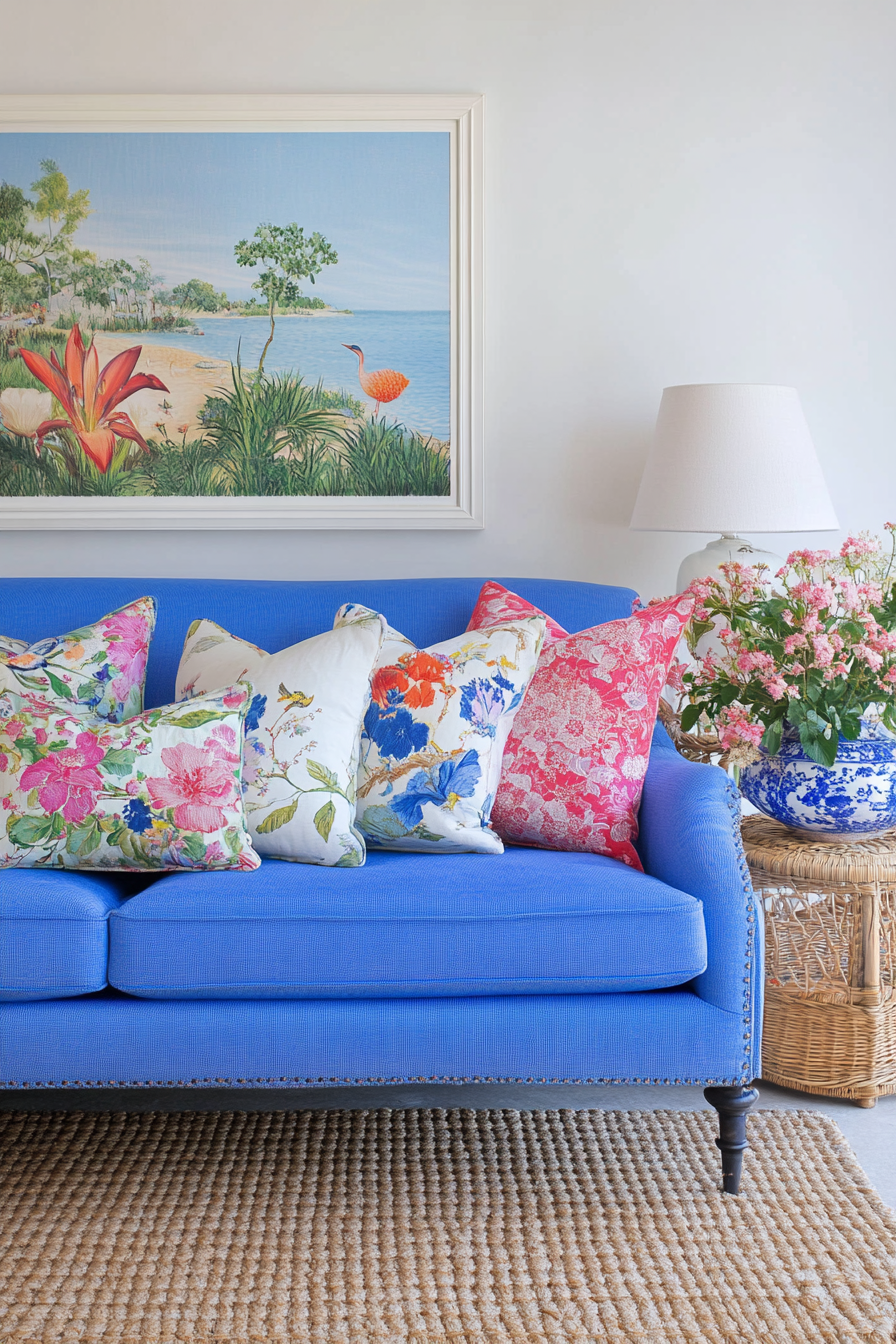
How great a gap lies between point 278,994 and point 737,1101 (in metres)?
0.71

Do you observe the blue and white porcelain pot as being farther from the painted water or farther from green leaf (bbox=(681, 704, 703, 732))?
the painted water

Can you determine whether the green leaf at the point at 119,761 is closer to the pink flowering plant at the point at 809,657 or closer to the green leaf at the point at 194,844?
the green leaf at the point at 194,844

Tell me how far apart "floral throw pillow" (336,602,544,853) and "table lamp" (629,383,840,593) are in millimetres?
636

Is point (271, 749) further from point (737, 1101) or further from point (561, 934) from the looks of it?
point (737, 1101)

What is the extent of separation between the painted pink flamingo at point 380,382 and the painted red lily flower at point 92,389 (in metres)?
0.50

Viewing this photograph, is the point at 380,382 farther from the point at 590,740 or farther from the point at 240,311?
the point at 590,740

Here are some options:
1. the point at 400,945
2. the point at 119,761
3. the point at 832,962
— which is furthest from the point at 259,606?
the point at 832,962

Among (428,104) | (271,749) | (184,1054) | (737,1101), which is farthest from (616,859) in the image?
(428,104)

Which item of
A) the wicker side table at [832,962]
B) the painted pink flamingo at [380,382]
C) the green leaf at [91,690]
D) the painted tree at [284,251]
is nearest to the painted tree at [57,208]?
the painted tree at [284,251]

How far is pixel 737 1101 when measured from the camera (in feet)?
5.27

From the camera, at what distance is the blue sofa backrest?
88.4 inches

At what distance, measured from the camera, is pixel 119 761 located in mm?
1726

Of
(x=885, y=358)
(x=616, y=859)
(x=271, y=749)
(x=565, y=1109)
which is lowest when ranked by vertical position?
(x=565, y=1109)

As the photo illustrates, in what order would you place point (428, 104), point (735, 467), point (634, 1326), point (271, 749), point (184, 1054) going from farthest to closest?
1. point (428, 104)
2. point (735, 467)
3. point (271, 749)
4. point (184, 1054)
5. point (634, 1326)
